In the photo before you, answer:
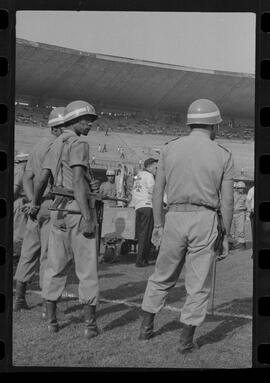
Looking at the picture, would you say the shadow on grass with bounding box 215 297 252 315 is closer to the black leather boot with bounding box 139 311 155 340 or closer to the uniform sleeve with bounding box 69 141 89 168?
the black leather boot with bounding box 139 311 155 340

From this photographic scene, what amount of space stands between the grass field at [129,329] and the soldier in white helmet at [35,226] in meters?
0.14

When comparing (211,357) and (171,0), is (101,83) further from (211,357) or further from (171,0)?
(211,357)

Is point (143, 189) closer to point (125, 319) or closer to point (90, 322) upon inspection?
point (125, 319)

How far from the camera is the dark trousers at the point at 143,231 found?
5031 millimetres

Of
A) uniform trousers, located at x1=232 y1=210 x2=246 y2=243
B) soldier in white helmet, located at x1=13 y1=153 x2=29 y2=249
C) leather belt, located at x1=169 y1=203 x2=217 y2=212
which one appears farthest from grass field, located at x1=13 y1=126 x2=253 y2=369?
uniform trousers, located at x1=232 y1=210 x2=246 y2=243

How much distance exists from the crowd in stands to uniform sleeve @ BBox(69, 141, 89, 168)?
9.3 inches

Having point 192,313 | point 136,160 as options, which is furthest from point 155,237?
point 136,160

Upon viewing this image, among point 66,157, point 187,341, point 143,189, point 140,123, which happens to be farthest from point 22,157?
point 140,123

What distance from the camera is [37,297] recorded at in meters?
5.75

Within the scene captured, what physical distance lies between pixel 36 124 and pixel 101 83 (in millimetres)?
736

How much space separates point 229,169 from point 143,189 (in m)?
0.92

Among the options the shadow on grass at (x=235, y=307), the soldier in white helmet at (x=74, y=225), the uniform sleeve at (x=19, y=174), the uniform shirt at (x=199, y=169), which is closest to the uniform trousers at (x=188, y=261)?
the uniform shirt at (x=199, y=169)

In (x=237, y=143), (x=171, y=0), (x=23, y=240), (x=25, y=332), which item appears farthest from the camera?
(x=23, y=240)

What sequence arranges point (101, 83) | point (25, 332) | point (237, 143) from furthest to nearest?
1. point (101, 83)
2. point (25, 332)
3. point (237, 143)
